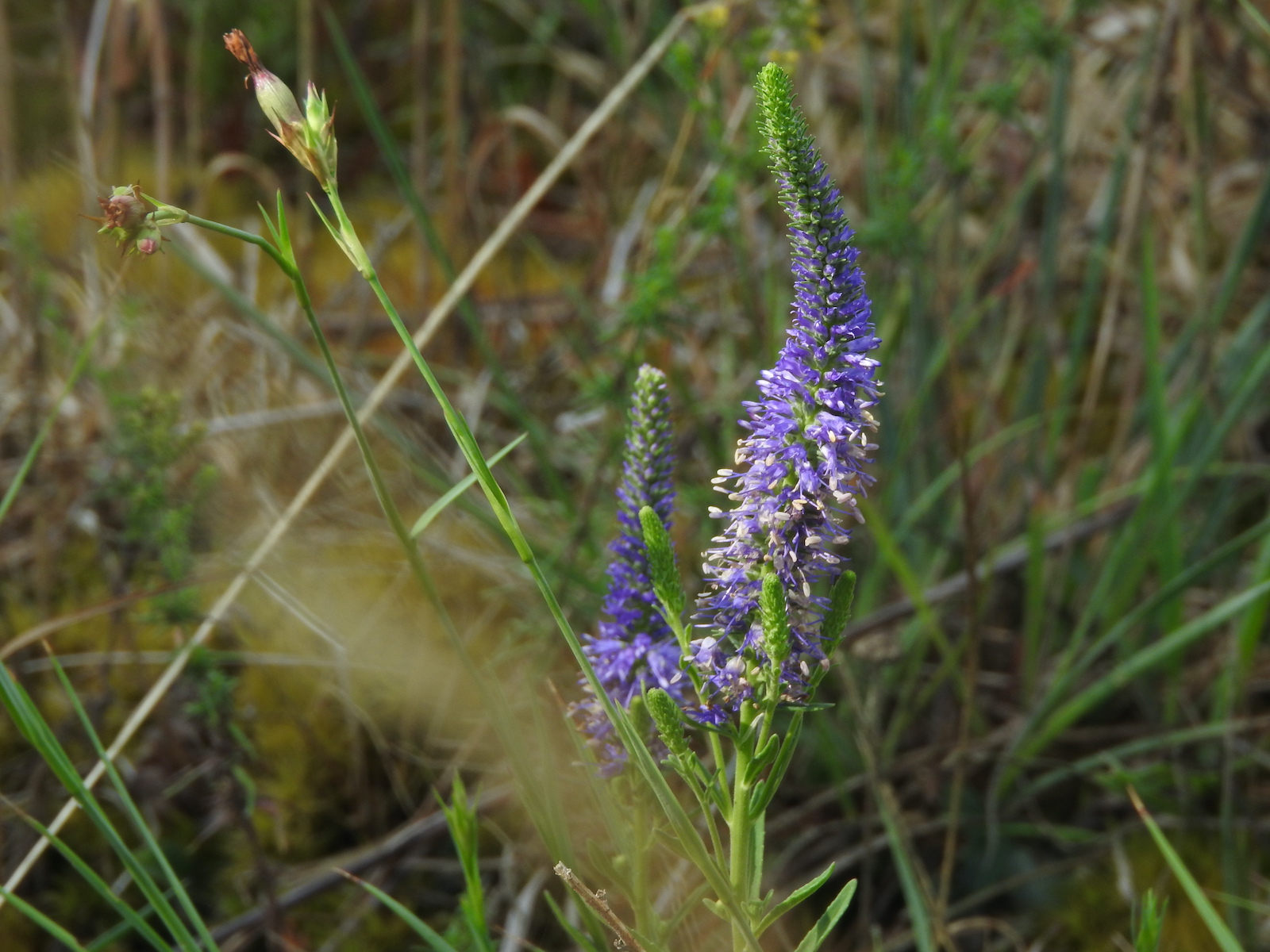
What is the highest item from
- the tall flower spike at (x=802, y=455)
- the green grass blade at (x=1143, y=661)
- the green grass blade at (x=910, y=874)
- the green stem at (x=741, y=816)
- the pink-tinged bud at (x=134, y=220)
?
the pink-tinged bud at (x=134, y=220)

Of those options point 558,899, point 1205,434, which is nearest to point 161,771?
point 558,899

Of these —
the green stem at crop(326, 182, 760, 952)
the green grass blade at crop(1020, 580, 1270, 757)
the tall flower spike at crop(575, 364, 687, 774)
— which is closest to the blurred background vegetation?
the green grass blade at crop(1020, 580, 1270, 757)

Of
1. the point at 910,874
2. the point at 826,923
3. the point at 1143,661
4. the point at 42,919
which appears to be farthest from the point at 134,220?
the point at 1143,661

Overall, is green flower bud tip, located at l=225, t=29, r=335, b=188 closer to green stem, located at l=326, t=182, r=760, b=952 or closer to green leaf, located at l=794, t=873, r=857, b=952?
green stem, located at l=326, t=182, r=760, b=952

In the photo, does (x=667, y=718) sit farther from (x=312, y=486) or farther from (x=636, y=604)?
(x=312, y=486)

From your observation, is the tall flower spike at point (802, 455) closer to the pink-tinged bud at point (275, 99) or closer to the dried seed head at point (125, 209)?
the pink-tinged bud at point (275, 99)

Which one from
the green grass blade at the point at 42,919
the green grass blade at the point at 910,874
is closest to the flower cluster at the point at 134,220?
the green grass blade at the point at 42,919

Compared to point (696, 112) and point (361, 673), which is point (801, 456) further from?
point (361, 673)
